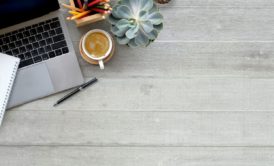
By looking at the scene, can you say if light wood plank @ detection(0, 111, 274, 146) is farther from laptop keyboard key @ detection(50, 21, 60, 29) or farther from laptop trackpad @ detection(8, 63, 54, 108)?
laptop keyboard key @ detection(50, 21, 60, 29)

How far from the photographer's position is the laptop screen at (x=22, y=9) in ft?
3.31

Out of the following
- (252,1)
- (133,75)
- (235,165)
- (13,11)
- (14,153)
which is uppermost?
(13,11)

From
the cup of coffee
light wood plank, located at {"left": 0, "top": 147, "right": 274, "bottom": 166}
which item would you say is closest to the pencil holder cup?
the cup of coffee

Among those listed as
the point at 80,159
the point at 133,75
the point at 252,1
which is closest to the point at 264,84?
the point at 252,1

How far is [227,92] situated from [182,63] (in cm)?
13

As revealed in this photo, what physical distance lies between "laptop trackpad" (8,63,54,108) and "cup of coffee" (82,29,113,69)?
0.11 meters

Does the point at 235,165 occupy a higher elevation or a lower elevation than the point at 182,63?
lower

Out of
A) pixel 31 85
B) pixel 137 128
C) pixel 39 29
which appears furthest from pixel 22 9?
pixel 137 128

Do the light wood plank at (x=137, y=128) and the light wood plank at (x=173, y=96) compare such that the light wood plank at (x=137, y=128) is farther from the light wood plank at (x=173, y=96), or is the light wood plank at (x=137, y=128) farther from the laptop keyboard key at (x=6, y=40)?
the laptop keyboard key at (x=6, y=40)

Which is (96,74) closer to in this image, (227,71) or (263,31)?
(227,71)

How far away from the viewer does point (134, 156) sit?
1104 mm

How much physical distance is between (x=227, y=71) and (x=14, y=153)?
0.56 meters

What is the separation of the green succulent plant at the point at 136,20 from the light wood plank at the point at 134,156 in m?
0.29

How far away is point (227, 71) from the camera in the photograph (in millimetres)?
1105
